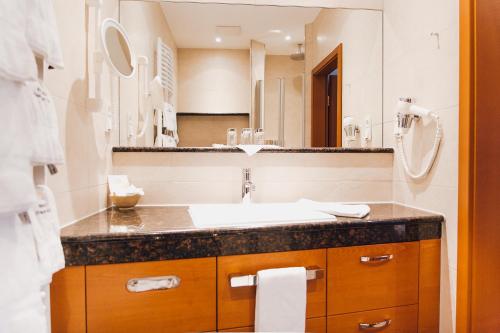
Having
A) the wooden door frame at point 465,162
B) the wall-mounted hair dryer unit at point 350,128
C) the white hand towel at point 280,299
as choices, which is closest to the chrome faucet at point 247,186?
the white hand towel at point 280,299

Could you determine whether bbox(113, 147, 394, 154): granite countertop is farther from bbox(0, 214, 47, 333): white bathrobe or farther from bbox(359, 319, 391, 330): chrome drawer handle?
bbox(0, 214, 47, 333): white bathrobe

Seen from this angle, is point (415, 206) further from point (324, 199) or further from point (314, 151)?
point (314, 151)

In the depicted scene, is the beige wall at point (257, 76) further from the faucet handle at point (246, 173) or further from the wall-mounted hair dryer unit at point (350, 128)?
the wall-mounted hair dryer unit at point (350, 128)

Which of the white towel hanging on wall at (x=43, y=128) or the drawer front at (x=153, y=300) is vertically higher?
the white towel hanging on wall at (x=43, y=128)

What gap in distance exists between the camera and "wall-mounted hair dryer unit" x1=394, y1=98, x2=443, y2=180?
125 centimetres

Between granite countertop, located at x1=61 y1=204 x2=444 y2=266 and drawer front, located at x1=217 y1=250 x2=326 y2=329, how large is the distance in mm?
24

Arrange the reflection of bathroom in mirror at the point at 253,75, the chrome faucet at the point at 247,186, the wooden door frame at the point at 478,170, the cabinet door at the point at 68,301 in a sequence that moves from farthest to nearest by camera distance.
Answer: the reflection of bathroom in mirror at the point at 253,75 < the chrome faucet at the point at 247,186 < the wooden door frame at the point at 478,170 < the cabinet door at the point at 68,301

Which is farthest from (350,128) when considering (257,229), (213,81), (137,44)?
(137,44)

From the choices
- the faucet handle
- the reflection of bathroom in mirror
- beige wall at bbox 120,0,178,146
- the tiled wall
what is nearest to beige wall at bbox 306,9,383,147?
the reflection of bathroom in mirror

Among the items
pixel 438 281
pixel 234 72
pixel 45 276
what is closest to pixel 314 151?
pixel 234 72

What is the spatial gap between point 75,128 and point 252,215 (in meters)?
0.74

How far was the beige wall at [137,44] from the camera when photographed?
60.4 inches

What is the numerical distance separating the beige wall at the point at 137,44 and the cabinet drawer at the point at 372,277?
108 cm

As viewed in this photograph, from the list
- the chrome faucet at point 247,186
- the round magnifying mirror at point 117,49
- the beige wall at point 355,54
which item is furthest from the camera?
the beige wall at point 355,54
